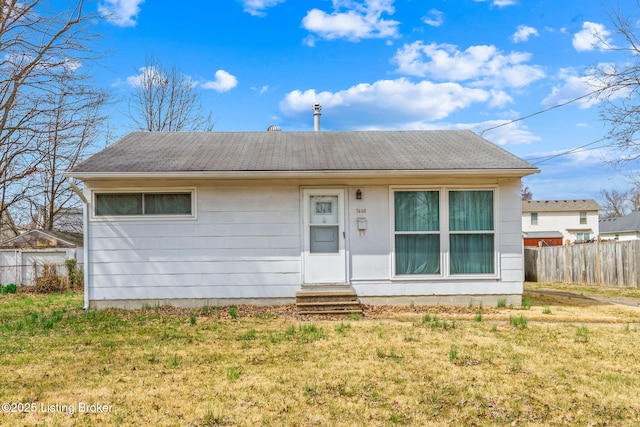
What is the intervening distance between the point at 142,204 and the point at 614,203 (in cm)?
5990

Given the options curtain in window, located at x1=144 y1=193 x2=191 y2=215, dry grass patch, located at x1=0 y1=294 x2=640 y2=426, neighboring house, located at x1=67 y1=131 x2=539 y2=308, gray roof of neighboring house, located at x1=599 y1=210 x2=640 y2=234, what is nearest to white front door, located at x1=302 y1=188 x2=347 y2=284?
neighboring house, located at x1=67 y1=131 x2=539 y2=308

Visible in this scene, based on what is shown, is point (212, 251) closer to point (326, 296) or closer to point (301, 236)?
point (301, 236)

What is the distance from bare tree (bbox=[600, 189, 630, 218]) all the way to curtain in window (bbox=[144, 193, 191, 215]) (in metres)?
58.6

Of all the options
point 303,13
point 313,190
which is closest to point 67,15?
point 313,190

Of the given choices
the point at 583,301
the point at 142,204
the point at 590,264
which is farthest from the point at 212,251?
the point at 590,264

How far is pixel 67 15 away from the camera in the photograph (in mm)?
9477

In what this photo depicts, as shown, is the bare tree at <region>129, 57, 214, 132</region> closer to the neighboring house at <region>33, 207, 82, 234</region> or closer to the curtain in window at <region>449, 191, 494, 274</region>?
the neighboring house at <region>33, 207, 82, 234</region>

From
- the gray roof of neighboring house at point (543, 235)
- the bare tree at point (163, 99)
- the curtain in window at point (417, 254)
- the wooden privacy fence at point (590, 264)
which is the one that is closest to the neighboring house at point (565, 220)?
the gray roof of neighboring house at point (543, 235)

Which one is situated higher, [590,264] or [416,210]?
[416,210]

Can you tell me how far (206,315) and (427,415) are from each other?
5.03m

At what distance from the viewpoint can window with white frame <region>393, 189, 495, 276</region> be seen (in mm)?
8578

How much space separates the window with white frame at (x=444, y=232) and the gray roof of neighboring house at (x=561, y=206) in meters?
34.6

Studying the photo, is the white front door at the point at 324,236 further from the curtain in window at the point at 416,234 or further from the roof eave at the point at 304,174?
the curtain in window at the point at 416,234

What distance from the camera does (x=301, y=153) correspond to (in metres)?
9.34
